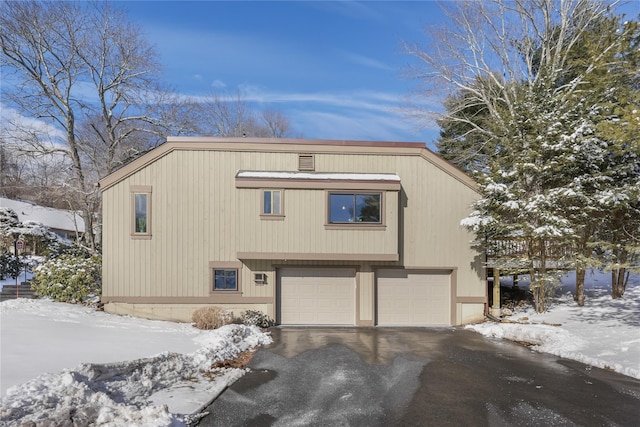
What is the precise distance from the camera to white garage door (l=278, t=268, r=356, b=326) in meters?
13.7

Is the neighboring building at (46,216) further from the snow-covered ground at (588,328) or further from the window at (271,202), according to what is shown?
the snow-covered ground at (588,328)

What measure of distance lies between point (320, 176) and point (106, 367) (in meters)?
8.61

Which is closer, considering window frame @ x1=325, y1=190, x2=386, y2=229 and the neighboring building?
window frame @ x1=325, y1=190, x2=386, y2=229

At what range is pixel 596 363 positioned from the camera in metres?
8.62

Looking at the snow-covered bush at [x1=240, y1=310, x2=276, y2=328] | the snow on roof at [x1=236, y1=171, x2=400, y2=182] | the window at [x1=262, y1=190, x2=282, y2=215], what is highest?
the snow on roof at [x1=236, y1=171, x2=400, y2=182]

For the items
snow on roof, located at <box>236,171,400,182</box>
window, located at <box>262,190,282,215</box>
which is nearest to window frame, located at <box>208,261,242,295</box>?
window, located at <box>262,190,282,215</box>

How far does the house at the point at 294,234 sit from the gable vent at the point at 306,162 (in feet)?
0.17

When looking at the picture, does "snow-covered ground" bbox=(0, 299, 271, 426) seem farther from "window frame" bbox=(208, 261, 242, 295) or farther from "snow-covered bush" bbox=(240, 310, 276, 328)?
"window frame" bbox=(208, 261, 242, 295)

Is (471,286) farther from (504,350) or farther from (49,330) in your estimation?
(49,330)

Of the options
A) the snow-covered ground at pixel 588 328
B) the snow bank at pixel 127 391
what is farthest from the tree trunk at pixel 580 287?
the snow bank at pixel 127 391

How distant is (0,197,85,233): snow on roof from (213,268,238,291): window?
2110cm

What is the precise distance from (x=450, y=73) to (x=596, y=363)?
15.9 metres

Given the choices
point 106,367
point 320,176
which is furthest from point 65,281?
point 320,176

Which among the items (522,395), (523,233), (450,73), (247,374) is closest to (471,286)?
(523,233)
